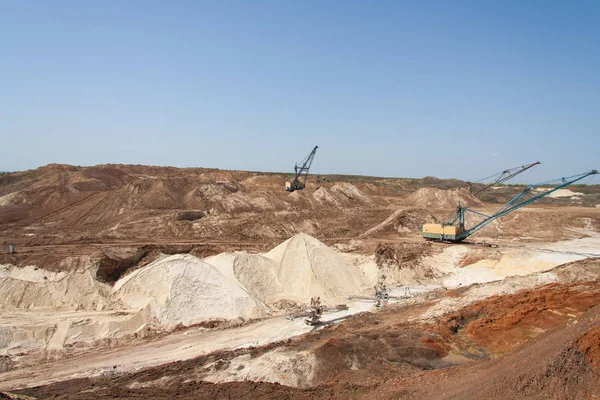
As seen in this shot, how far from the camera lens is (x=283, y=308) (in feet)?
71.1

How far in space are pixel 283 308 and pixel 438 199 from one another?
3845cm

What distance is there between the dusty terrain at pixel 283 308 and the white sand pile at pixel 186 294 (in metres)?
0.07

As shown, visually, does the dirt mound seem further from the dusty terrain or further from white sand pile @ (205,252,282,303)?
white sand pile @ (205,252,282,303)

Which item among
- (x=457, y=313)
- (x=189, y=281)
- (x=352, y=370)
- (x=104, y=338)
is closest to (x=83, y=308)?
(x=104, y=338)

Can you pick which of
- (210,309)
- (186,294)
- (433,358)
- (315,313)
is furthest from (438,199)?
(433,358)

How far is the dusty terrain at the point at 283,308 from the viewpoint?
40.5ft

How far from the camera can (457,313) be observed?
18.4 metres

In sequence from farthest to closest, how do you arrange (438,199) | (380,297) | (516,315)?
(438,199) → (380,297) → (516,315)

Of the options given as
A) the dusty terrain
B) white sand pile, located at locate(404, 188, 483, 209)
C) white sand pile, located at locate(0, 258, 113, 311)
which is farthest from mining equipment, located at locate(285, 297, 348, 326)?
white sand pile, located at locate(404, 188, 483, 209)

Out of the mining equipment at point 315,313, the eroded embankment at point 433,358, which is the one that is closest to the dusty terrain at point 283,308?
the eroded embankment at point 433,358

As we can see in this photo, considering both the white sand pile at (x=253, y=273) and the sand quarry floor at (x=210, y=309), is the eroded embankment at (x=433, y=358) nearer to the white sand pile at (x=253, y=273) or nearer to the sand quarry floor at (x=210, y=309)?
the sand quarry floor at (x=210, y=309)

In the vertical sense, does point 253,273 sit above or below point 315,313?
above

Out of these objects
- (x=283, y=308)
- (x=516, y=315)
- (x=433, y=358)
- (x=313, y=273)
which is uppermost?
(x=313, y=273)

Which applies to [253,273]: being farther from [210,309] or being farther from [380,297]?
[380,297]
